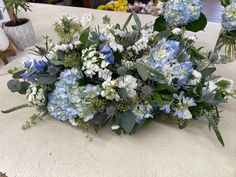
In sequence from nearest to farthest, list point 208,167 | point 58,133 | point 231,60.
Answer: point 208,167 → point 58,133 → point 231,60

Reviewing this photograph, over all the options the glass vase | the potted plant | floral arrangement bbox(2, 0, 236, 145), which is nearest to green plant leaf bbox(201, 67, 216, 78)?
floral arrangement bbox(2, 0, 236, 145)

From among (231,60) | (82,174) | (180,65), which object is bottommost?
(82,174)

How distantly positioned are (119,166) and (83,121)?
150 millimetres

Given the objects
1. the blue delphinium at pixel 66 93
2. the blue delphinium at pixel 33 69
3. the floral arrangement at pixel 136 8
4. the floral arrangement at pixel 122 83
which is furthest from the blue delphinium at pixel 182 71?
the floral arrangement at pixel 136 8

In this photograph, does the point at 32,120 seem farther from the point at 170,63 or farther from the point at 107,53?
the point at 170,63

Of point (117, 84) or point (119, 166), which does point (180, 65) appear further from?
point (119, 166)

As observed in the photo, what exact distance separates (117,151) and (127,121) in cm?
8

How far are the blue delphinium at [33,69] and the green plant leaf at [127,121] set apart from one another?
244 millimetres

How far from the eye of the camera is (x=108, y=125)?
26.4 inches

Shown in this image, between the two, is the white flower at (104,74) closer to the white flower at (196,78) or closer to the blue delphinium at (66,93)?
the blue delphinium at (66,93)

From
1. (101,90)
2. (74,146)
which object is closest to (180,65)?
(101,90)

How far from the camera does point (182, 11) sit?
0.78m

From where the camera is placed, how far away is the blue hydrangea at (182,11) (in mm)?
782

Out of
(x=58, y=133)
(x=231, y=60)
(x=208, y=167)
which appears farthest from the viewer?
(x=231, y=60)
